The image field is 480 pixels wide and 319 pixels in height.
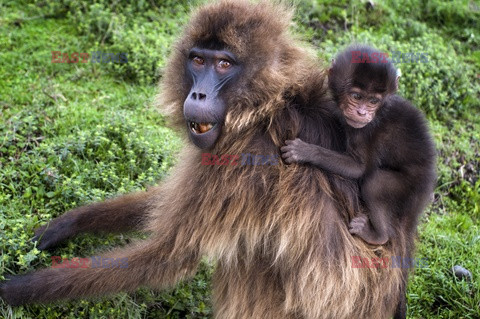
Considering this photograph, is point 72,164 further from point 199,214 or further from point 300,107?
point 300,107

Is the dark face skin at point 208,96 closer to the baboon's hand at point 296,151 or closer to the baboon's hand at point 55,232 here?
the baboon's hand at point 296,151

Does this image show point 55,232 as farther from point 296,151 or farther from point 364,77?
point 364,77

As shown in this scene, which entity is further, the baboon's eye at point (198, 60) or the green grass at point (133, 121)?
the green grass at point (133, 121)

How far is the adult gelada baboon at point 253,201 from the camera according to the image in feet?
12.2

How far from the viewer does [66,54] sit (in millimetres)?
6695

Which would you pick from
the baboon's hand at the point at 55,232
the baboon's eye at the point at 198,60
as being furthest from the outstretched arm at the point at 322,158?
the baboon's hand at the point at 55,232

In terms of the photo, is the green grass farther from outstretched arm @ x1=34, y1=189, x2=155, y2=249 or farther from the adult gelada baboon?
the adult gelada baboon

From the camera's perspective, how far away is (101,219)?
15.4 feet

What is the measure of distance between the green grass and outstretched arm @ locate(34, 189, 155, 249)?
12cm

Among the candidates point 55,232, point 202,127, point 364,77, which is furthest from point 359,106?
point 55,232

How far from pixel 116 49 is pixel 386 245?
4.18 metres

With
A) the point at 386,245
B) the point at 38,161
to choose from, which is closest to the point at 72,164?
the point at 38,161

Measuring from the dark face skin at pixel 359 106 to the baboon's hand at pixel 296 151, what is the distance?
33cm

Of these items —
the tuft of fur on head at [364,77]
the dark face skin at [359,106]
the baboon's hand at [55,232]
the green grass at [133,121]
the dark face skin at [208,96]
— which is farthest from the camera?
the green grass at [133,121]
